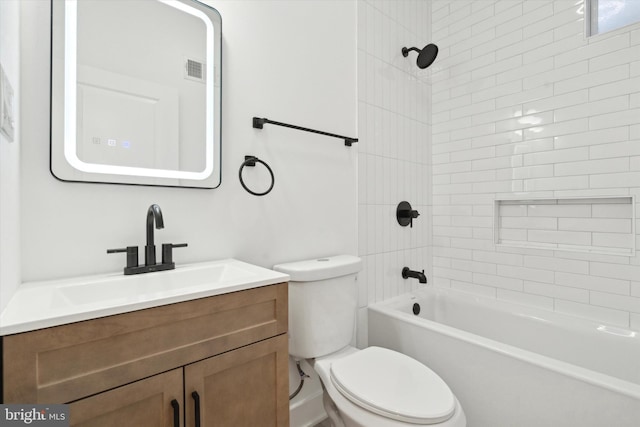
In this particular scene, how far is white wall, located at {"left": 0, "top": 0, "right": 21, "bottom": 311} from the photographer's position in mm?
716

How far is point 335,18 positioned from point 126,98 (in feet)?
4.19

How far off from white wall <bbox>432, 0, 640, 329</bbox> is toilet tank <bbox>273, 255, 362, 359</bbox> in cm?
126

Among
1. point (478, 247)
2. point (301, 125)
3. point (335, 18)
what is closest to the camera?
point (301, 125)

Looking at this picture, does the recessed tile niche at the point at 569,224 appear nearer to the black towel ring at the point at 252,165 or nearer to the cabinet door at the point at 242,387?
the black towel ring at the point at 252,165

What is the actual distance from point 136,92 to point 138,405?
1.04 metres

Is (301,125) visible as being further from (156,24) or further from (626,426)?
(626,426)

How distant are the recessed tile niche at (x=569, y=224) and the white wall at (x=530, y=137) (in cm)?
5

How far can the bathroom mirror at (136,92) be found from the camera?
3.36ft

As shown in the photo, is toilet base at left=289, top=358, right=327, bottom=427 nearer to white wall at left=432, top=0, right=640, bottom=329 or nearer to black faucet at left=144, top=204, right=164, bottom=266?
black faucet at left=144, top=204, right=164, bottom=266

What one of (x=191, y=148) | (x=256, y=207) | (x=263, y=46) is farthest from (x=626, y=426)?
(x=263, y=46)

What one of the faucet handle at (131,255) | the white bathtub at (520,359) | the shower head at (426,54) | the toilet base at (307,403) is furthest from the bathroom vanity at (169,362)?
Result: the shower head at (426,54)

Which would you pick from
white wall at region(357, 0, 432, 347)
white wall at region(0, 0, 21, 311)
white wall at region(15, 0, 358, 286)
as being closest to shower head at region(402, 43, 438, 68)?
white wall at region(357, 0, 432, 347)

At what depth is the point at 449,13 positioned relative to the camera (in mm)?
2379

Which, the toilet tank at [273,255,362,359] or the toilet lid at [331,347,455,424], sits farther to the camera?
the toilet tank at [273,255,362,359]
